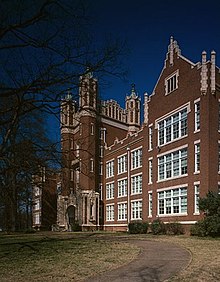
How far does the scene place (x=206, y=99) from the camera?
26.8 metres

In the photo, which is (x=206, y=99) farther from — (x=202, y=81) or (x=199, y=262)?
(x=199, y=262)

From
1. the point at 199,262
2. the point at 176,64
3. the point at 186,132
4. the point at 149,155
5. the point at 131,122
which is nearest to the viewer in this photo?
the point at 199,262

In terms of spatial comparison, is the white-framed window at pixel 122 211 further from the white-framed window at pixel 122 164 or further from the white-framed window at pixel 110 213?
the white-framed window at pixel 122 164

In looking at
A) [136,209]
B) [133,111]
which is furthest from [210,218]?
[133,111]

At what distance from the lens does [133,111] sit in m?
59.2

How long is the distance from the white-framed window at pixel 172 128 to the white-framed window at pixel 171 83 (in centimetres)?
245

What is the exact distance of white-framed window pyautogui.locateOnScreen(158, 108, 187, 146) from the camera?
29.7 metres

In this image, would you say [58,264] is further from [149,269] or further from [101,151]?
[101,151]

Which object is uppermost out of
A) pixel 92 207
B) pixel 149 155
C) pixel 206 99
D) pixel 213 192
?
pixel 206 99

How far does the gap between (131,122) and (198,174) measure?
32.5m

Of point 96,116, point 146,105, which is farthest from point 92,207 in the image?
point 146,105

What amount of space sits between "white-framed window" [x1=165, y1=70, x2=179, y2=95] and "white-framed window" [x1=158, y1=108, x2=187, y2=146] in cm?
245

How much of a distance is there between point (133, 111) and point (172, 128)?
92.3 ft

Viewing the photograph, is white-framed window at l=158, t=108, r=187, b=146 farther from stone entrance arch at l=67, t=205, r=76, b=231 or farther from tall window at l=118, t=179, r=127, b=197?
stone entrance arch at l=67, t=205, r=76, b=231
